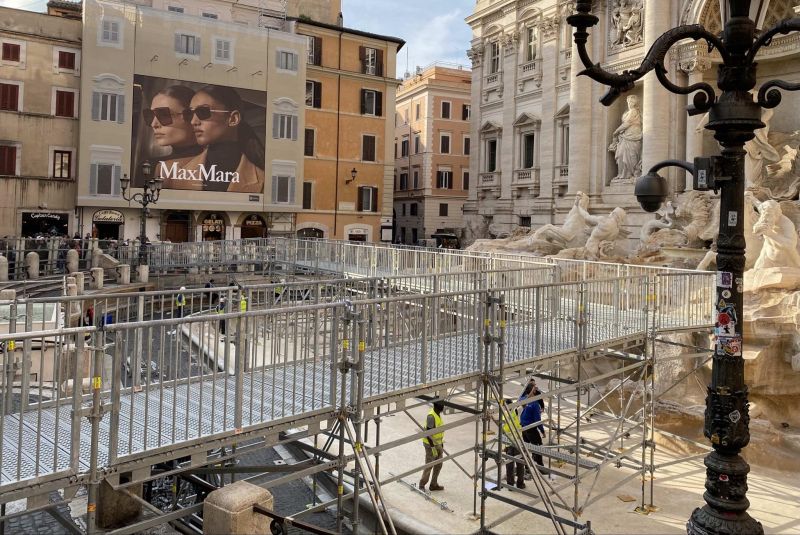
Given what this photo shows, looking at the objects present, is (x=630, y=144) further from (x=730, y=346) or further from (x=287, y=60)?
(x=730, y=346)

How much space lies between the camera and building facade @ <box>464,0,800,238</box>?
80.8ft

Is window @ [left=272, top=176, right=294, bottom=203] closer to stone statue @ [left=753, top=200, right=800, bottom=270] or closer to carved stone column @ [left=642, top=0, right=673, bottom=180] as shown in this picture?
carved stone column @ [left=642, top=0, right=673, bottom=180]

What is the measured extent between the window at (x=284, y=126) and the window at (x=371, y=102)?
5.85 metres

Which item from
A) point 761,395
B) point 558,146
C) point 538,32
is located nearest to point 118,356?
point 761,395

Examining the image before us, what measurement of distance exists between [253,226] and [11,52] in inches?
→ 594

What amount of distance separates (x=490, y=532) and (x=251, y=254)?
1987 centimetres

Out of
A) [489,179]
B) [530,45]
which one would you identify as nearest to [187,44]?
[489,179]

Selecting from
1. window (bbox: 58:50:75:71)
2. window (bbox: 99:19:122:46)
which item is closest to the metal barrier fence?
window (bbox: 99:19:122:46)

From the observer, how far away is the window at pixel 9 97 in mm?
32531

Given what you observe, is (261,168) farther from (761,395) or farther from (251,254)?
(761,395)

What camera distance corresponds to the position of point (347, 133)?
4231 centimetres

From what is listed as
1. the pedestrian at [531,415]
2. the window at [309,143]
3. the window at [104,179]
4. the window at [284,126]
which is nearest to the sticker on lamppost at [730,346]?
the pedestrian at [531,415]

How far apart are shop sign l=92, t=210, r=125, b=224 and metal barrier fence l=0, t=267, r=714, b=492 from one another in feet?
80.1

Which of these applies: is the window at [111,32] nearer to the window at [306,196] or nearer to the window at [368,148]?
the window at [306,196]
